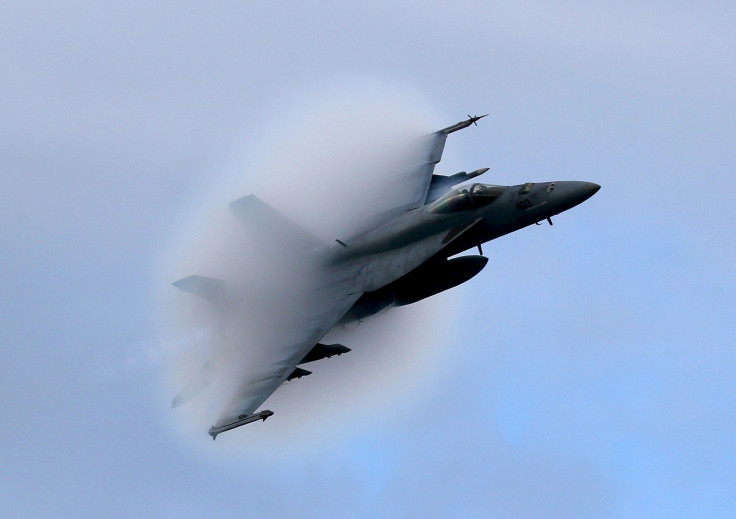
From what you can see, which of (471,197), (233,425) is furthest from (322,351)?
(471,197)

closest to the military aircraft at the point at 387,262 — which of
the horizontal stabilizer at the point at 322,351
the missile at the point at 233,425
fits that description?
the horizontal stabilizer at the point at 322,351

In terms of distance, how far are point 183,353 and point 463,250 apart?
11.8 m

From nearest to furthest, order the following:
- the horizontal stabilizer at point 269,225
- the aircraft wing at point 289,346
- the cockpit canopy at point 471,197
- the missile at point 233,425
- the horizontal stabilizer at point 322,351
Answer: the missile at point 233,425
the aircraft wing at point 289,346
the horizontal stabilizer at point 322,351
the cockpit canopy at point 471,197
the horizontal stabilizer at point 269,225

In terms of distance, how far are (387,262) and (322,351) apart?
4063 mm

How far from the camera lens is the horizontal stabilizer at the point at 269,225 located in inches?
2061

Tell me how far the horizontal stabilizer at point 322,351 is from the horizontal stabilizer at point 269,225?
5493 millimetres

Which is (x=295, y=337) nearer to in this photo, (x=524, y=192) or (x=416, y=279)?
(x=416, y=279)

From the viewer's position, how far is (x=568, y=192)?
47562 mm

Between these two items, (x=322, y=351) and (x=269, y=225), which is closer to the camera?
(x=322, y=351)

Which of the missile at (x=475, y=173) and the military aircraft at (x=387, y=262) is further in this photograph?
the missile at (x=475, y=173)

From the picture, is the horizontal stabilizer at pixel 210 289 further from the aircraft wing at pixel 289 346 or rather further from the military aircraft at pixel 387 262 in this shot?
the aircraft wing at pixel 289 346

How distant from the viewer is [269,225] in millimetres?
53062

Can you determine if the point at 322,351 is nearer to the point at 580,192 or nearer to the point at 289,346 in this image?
the point at 289,346

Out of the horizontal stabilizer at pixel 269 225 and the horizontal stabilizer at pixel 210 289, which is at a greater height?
the horizontal stabilizer at pixel 269 225
